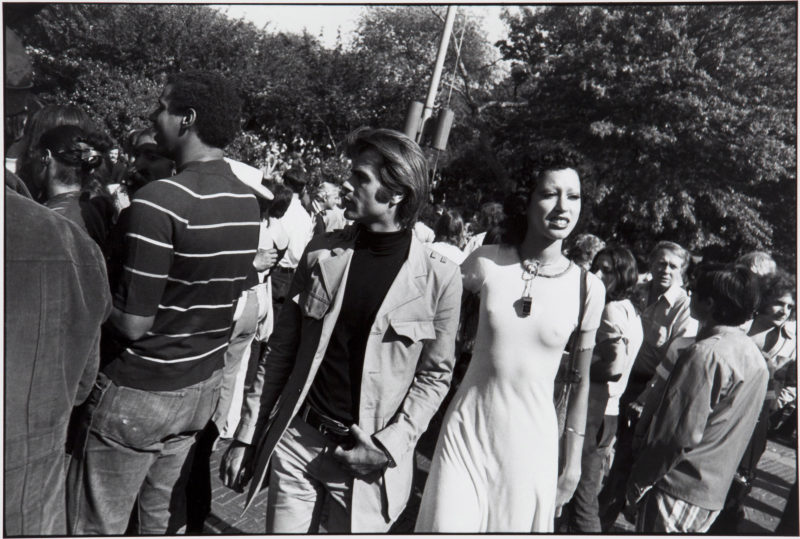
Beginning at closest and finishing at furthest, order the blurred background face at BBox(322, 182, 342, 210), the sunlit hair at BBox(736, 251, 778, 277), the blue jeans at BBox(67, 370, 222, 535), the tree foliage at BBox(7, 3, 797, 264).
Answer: the blue jeans at BBox(67, 370, 222, 535), the sunlit hair at BBox(736, 251, 778, 277), the blurred background face at BBox(322, 182, 342, 210), the tree foliage at BBox(7, 3, 797, 264)

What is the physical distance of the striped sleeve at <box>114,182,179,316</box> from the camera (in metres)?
2.31

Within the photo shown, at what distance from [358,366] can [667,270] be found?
3.21m

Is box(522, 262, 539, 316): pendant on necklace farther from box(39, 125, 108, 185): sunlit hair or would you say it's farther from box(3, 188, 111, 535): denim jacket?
box(39, 125, 108, 185): sunlit hair

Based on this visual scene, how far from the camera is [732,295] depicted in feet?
9.70

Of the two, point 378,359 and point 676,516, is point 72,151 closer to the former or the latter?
point 378,359

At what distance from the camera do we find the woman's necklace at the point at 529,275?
2.70m

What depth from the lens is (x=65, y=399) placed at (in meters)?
1.75

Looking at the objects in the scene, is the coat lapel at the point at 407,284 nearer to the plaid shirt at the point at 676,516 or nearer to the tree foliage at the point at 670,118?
the plaid shirt at the point at 676,516

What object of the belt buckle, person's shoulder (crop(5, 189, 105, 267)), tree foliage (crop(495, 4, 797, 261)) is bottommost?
the belt buckle

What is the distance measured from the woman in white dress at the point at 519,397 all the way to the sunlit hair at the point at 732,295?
56cm

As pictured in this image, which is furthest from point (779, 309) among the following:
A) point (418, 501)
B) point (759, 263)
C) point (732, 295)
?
point (418, 501)

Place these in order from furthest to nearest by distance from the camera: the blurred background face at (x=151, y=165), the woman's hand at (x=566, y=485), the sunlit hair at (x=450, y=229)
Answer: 1. the sunlit hair at (x=450, y=229)
2. the blurred background face at (x=151, y=165)
3. the woman's hand at (x=566, y=485)

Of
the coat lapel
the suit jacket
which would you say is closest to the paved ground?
the suit jacket

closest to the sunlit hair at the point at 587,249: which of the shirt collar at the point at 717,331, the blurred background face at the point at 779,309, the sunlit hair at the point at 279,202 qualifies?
the blurred background face at the point at 779,309
